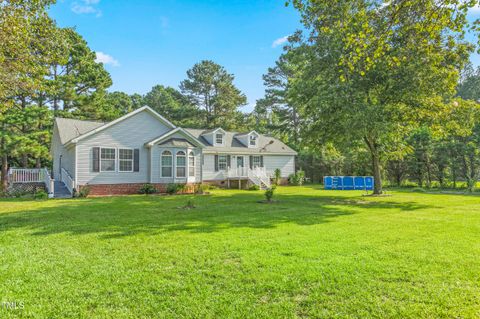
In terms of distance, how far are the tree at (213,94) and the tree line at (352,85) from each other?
44.6 ft

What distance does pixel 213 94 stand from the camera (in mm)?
42281

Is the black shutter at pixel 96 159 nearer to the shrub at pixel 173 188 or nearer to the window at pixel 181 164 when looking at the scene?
the shrub at pixel 173 188

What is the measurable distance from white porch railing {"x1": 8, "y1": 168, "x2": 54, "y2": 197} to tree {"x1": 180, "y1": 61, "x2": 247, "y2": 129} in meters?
24.6

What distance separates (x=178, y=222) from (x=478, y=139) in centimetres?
2278

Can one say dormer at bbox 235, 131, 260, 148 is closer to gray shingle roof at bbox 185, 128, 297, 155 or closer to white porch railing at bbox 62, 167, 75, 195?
gray shingle roof at bbox 185, 128, 297, 155

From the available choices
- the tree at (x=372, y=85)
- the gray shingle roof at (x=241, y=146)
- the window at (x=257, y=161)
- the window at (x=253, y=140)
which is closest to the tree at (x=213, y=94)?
the gray shingle roof at (x=241, y=146)

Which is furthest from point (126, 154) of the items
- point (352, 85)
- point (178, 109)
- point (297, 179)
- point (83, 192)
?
point (178, 109)

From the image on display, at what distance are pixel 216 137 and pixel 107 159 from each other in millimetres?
10056

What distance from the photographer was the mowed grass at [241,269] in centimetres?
333

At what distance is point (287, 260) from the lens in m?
4.89

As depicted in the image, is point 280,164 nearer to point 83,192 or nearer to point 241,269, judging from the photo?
point 83,192

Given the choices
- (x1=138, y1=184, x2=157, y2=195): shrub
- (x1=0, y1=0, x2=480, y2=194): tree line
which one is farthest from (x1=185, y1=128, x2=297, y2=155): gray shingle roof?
(x1=138, y1=184, x2=157, y2=195): shrub

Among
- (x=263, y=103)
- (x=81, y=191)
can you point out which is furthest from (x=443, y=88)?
(x=263, y=103)

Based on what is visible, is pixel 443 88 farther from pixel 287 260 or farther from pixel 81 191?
pixel 81 191
